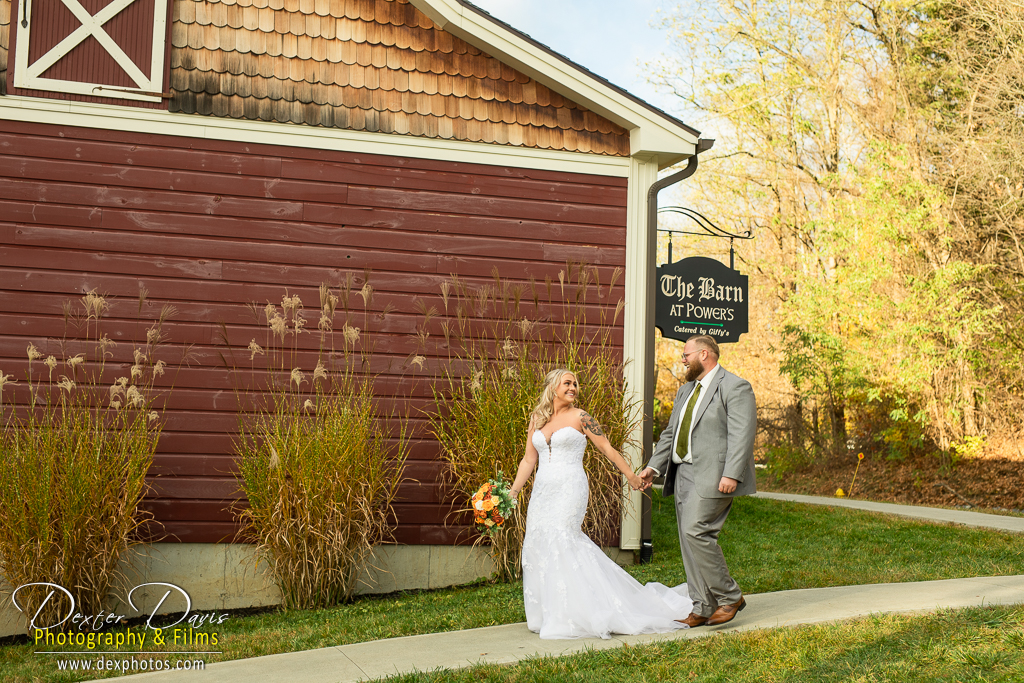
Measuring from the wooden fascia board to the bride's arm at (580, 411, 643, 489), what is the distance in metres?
3.47

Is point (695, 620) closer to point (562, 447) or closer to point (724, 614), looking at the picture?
point (724, 614)

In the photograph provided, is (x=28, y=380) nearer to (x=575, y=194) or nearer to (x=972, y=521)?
(x=575, y=194)

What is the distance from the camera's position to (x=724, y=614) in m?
5.22

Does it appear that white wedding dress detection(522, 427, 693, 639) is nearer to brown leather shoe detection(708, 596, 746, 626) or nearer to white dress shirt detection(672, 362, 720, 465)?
brown leather shoe detection(708, 596, 746, 626)

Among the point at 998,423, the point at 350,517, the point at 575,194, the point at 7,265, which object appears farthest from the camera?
the point at 998,423

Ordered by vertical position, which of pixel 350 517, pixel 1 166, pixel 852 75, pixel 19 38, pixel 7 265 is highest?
pixel 852 75

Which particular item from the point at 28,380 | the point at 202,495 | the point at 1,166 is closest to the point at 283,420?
the point at 202,495

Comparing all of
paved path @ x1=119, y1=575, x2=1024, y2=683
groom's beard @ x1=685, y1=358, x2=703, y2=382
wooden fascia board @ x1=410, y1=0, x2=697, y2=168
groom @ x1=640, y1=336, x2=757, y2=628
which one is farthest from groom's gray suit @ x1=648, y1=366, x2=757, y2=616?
wooden fascia board @ x1=410, y1=0, x2=697, y2=168

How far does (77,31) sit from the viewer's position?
7.52 metres

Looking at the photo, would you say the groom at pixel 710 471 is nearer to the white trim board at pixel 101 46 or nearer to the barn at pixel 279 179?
the barn at pixel 279 179

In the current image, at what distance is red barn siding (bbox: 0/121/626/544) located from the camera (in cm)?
732

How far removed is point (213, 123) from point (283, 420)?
2.83m

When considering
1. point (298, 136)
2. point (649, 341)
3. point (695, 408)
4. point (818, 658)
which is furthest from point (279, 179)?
point (818, 658)

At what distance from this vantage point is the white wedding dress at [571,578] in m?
5.29
